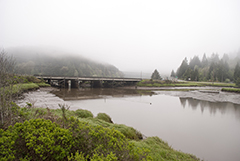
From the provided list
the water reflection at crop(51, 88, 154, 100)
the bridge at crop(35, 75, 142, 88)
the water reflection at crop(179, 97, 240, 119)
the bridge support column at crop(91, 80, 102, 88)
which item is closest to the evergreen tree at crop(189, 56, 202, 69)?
the bridge at crop(35, 75, 142, 88)

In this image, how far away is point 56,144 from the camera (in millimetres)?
3072

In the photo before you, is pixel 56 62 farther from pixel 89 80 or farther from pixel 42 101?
pixel 42 101

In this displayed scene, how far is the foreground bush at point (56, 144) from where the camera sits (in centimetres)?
273

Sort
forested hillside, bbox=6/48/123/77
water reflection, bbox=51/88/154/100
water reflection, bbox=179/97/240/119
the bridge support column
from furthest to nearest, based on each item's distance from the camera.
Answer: forested hillside, bbox=6/48/123/77, the bridge support column, water reflection, bbox=51/88/154/100, water reflection, bbox=179/97/240/119

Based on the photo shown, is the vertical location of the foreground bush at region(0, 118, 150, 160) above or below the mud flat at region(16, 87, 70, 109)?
above

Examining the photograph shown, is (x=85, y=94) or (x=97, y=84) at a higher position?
(x=97, y=84)

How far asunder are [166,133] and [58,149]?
8367 mm

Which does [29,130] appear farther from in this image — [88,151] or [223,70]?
[223,70]

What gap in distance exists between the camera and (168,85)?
51531 mm

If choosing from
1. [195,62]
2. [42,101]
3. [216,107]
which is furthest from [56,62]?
[216,107]

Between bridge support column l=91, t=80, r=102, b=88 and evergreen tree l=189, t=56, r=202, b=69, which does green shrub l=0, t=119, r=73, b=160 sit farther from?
evergreen tree l=189, t=56, r=202, b=69

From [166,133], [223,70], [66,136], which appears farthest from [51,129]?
[223,70]

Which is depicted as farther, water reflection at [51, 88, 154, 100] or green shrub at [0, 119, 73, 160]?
water reflection at [51, 88, 154, 100]

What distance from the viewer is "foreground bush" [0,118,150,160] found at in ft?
8.96
